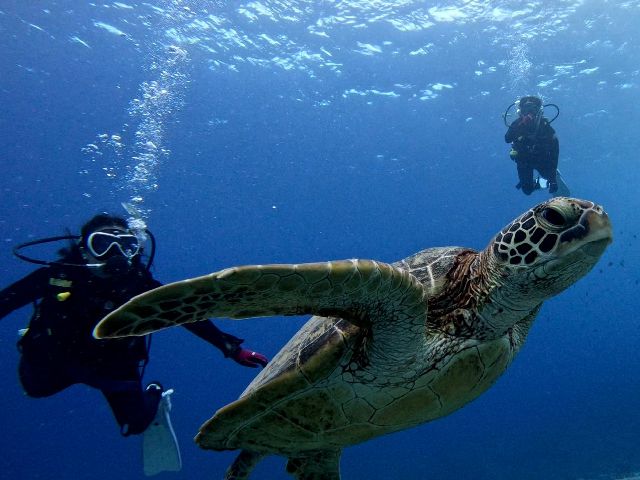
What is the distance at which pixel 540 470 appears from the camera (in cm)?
1262

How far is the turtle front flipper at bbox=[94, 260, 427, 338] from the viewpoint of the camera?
1.61 meters

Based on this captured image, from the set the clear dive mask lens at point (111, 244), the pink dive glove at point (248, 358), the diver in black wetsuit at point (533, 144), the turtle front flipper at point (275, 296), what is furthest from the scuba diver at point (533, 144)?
the turtle front flipper at point (275, 296)

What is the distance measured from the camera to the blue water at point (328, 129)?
14.7 metres

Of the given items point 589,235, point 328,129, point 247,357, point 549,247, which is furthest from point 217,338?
point 328,129

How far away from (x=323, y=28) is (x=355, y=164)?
15.7 m

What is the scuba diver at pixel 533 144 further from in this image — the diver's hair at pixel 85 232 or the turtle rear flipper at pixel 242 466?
the turtle rear flipper at pixel 242 466

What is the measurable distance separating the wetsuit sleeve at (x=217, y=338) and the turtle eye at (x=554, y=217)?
3.52 m

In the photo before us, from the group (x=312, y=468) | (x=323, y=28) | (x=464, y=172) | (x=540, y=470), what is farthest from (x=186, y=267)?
(x=312, y=468)

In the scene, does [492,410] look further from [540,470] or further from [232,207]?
[232,207]

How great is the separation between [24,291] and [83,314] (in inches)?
26.1

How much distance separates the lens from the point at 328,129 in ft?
81.7

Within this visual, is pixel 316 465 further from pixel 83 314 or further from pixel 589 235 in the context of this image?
pixel 83 314

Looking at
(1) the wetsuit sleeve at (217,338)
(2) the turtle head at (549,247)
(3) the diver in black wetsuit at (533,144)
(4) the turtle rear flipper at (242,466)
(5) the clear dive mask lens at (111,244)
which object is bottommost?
(4) the turtle rear flipper at (242,466)

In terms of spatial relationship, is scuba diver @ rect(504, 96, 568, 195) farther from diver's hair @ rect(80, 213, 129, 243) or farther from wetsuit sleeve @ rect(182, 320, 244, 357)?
diver's hair @ rect(80, 213, 129, 243)
